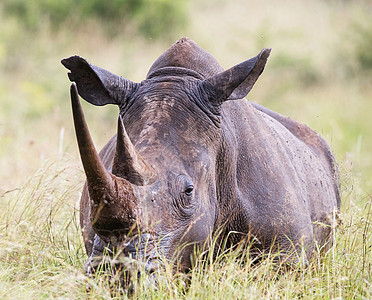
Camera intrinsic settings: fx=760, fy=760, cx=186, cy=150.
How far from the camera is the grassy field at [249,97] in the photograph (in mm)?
4430

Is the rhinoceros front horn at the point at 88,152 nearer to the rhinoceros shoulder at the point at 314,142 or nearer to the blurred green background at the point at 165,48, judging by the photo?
the rhinoceros shoulder at the point at 314,142

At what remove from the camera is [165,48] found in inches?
658

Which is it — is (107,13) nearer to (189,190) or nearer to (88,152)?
(189,190)

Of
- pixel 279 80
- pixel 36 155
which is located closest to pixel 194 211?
pixel 36 155

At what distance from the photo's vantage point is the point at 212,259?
4.71 metres

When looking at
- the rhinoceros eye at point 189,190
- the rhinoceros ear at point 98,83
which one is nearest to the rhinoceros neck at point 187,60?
the rhinoceros ear at point 98,83

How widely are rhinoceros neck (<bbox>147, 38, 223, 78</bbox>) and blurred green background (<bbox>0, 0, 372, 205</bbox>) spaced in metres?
6.20

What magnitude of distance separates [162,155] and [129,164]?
338 mm

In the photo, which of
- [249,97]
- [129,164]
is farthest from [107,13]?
[129,164]

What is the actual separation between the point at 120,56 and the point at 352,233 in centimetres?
1233

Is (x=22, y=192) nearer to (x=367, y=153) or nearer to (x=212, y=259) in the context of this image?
(x=212, y=259)

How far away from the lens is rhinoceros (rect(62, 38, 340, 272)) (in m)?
4.02

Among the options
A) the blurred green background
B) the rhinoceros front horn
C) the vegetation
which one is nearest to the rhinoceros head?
the rhinoceros front horn

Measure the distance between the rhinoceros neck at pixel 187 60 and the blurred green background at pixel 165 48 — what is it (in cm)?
620
